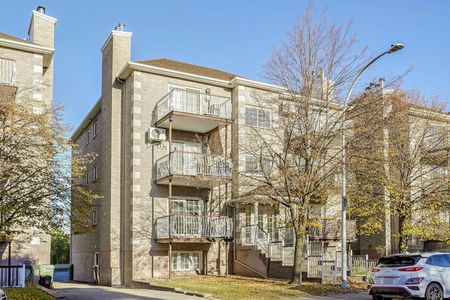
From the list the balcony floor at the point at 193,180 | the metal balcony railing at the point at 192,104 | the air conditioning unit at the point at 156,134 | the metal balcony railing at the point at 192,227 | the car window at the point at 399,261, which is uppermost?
the metal balcony railing at the point at 192,104

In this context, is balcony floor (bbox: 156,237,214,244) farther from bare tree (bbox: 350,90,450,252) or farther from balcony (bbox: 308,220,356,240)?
bare tree (bbox: 350,90,450,252)

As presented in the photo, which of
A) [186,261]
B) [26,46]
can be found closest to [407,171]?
[186,261]

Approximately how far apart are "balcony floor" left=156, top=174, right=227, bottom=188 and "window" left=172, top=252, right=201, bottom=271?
343cm

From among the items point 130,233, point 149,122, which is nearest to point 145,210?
point 130,233

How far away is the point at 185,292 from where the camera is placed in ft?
60.5

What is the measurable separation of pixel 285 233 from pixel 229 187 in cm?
371

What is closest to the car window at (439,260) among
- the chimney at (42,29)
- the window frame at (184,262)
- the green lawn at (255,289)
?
the green lawn at (255,289)

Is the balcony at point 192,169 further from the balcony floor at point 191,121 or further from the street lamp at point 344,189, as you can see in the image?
the street lamp at point 344,189

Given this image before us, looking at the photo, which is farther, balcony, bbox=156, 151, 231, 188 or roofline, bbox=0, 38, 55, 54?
balcony, bbox=156, 151, 231, 188

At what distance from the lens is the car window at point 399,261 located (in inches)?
595

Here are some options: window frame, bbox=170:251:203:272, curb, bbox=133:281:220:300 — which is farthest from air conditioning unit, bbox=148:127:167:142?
curb, bbox=133:281:220:300

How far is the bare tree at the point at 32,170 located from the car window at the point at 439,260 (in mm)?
12596

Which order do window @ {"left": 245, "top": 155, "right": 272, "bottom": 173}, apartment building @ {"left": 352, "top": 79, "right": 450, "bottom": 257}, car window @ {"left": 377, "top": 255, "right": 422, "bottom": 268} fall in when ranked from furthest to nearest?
apartment building @ {"left": 352, "top": 79, "right": 450, "bottom": 257} < window @ {"left": 245, "top": 155, "right": 272, "bottom": 173} < car window @ {"left": 377, "top": 255, "right": 422, "bottom": 268}

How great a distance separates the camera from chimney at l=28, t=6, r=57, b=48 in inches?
1009
